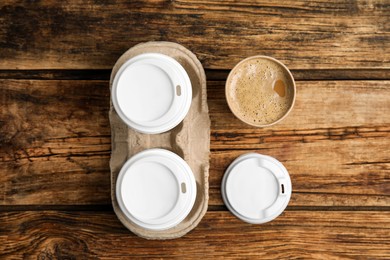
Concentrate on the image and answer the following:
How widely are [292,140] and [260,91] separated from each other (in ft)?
0.56

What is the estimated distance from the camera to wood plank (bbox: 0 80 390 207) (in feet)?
3.88

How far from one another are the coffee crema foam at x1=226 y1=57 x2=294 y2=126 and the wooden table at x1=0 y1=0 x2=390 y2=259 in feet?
0.23

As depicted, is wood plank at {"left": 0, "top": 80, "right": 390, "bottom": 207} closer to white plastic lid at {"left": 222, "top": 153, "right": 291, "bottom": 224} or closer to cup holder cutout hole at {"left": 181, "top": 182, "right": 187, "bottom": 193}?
white plastic lid at {"left": 222, "top": 153, "right": 291, "bottom": 224}

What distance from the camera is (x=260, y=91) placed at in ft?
3.67

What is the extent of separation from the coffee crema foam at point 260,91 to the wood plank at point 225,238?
276 millimetres

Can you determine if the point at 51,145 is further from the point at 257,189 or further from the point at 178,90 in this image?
the point at 257,189

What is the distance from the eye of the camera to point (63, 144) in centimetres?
119

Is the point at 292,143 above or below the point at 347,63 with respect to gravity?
below

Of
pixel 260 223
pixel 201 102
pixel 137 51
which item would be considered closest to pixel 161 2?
pixel 137 51

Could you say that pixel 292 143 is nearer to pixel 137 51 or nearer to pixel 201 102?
pixel 201 102

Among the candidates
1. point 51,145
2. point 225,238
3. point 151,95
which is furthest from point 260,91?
Answer: point 51,145

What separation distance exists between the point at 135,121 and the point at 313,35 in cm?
54

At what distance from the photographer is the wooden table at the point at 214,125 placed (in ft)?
3.88

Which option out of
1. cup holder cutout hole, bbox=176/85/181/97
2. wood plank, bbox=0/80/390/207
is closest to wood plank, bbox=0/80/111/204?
wood plank, bbox=0/80/390/207
